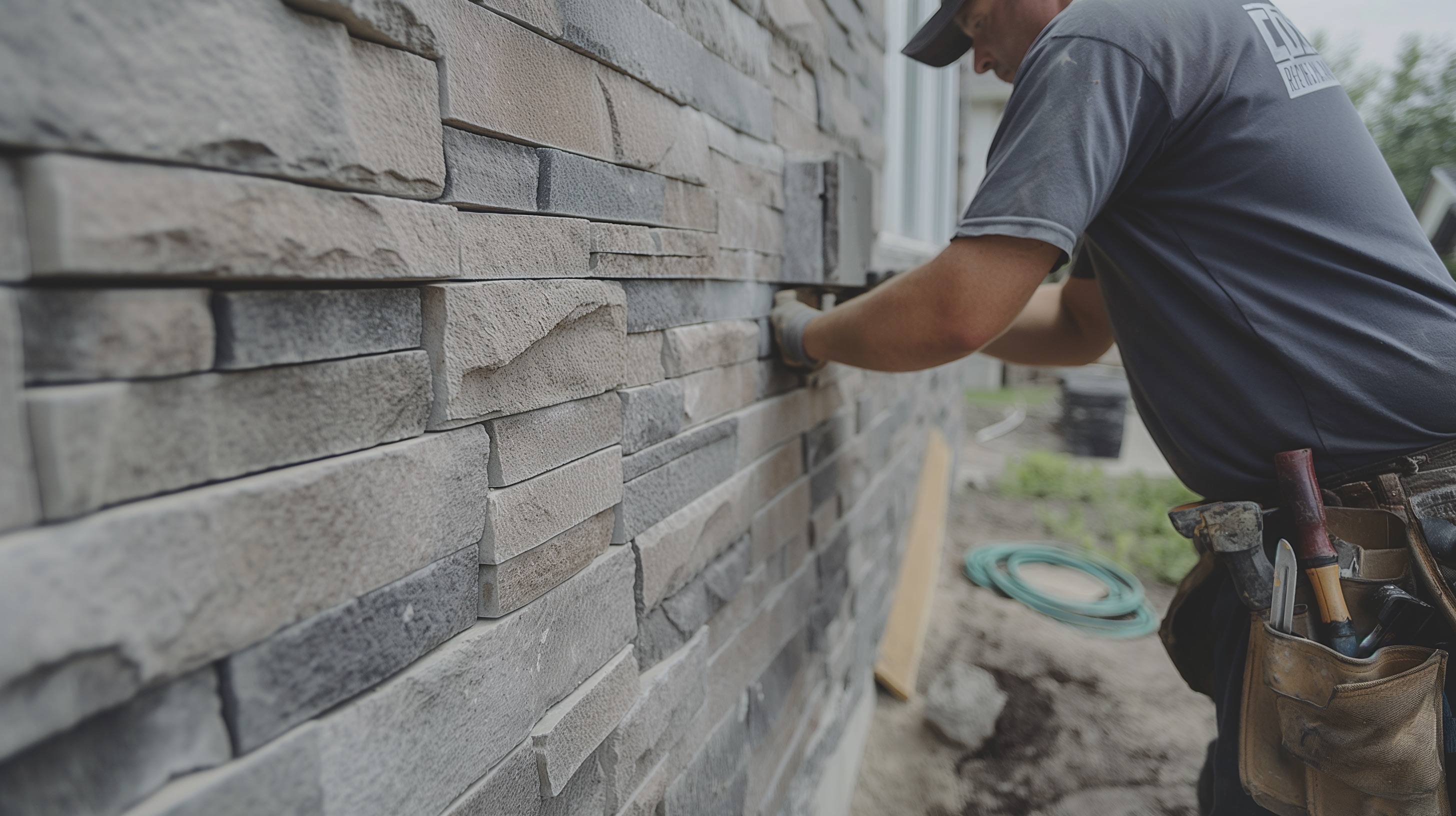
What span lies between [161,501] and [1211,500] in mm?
1782

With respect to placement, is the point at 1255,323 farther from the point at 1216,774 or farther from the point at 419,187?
the point at 419,187

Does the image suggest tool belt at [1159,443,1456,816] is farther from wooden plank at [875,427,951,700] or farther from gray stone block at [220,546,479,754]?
wooden plank at [875,427,951,700]

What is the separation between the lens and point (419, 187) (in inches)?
30.9

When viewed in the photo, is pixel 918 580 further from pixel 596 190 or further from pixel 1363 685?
pixel 596 190

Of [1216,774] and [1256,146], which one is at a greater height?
[1256,146]

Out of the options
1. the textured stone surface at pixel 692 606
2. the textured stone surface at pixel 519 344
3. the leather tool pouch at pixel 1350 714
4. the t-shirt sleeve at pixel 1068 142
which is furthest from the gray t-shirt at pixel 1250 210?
the textured stone surface at pixel 692 606

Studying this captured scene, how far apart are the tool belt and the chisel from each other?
1.5 inches

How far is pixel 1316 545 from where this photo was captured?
1342mm

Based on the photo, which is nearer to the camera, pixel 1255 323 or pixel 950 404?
pixel 1255 323

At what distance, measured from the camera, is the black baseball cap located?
5.89 feet

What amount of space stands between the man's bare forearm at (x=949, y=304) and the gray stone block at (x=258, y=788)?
3.72 ft

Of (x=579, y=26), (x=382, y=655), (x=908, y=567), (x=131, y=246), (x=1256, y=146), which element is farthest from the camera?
(x=908, y=567)

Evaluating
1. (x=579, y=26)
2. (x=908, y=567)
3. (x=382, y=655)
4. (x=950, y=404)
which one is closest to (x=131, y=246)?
(x=382, y=655)

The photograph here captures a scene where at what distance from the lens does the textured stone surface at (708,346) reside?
135 centimetres
